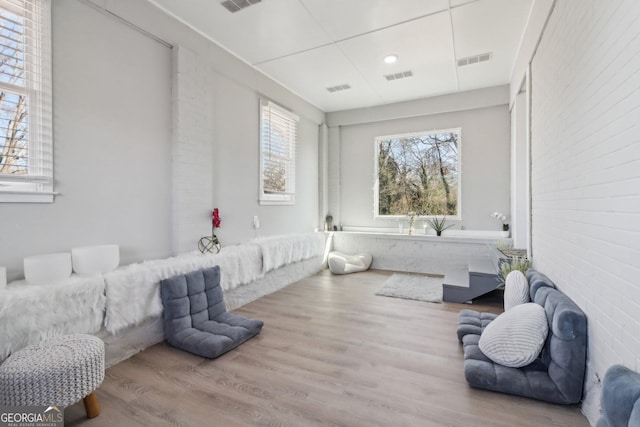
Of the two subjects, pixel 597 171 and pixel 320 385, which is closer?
pixel 597 171

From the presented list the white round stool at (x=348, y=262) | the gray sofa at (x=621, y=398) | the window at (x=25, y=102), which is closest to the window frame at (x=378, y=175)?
the white round stool at (x=348, y=262)

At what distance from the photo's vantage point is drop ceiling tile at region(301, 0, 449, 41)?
10.2 ft

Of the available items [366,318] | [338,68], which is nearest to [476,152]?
[338,68]

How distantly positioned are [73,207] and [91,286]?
73 cm

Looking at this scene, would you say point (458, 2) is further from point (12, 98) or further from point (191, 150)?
point (12, 98)

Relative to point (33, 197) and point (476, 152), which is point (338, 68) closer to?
point (476, 152)

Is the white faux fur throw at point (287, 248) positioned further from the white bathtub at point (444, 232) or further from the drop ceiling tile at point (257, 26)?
the drop ceiling tile at point (257, 26)

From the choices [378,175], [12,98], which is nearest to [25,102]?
[12,98]

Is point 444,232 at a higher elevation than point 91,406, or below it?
higher

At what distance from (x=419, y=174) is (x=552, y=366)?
443cm

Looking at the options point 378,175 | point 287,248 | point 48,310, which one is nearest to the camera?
point 48,310

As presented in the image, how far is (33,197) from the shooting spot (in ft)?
7.46

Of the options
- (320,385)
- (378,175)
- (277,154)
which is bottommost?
(320,385)

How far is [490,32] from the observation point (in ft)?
11.8
